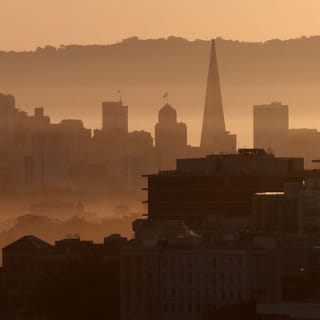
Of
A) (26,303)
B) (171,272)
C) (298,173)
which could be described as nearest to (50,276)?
(26,303)

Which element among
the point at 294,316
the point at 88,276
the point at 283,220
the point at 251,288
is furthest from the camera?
the point at 283,220

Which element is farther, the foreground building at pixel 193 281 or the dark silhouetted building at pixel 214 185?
the dark silhouetted building at pixel 214 185

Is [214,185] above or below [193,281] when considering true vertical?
above

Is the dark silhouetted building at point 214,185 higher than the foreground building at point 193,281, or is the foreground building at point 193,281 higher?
the dark silhouetted building at point 214,185

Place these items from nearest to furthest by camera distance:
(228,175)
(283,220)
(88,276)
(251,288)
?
(251,288)
(88,276)
(283,220)
(228,175)

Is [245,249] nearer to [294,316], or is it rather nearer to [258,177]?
[294,316]

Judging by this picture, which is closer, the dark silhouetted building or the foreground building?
the foreground building

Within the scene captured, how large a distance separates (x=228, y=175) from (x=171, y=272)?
39.4 metres

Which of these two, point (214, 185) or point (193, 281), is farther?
point (214, 185)

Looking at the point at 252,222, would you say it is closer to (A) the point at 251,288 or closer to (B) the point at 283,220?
(B) the point at 283,220

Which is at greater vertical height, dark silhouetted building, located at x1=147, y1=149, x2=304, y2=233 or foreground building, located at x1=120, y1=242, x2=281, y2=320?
dark silhouetted building, located at x1=147, y1=149, x2=304, y2=233

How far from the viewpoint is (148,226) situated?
16400 cm

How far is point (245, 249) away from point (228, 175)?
40.0 meters

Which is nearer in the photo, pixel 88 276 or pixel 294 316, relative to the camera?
pixel 294 316
